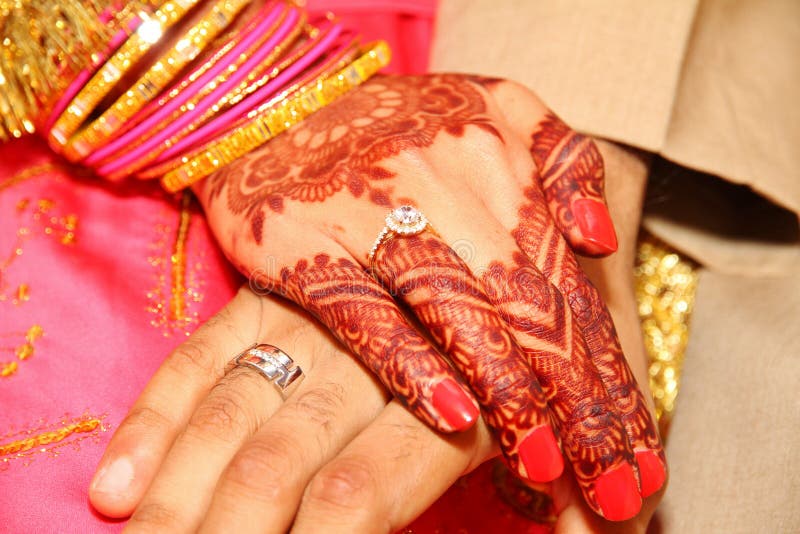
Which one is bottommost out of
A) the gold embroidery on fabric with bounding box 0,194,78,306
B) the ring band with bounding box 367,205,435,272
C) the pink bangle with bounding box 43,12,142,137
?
the gold embroidery on fabric with bounding box 0,194,78,306

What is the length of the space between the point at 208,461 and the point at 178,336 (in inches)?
8.9

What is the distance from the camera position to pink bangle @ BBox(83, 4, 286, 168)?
31.4 inches

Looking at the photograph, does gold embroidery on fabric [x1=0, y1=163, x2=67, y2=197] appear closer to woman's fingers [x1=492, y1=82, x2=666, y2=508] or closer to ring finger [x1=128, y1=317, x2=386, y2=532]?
ring finger [x1=128, y1=317, x2=386, y2=532]

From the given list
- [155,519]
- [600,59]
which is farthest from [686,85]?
[155,519]

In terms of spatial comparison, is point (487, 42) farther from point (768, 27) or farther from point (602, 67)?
point (768, 27)

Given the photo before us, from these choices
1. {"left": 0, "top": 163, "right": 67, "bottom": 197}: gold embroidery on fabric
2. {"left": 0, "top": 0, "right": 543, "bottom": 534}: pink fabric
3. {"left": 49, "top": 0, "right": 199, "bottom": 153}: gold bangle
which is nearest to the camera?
{"left": 0, "top": 0, "right": 543, "bottom": 534}: pink fabric

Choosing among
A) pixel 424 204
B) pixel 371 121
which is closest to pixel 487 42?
pixel 371 121

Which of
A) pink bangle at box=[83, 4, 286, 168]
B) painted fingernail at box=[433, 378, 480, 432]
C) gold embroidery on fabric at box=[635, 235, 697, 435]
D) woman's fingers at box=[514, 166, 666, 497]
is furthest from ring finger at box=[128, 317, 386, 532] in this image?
gold embroidery on fabric at box=[635, 235, 697, 435]

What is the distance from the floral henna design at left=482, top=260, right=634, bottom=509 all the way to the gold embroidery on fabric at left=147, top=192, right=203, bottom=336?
379 mm

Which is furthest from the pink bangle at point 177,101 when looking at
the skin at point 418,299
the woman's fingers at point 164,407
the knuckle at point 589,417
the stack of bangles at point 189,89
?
the knuckle at point 589,417

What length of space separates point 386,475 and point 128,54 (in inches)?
21.5

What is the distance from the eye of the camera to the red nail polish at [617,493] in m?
0.58

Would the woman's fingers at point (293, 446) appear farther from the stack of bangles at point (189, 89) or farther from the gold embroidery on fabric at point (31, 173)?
the gold embroidery on fabric at point (31, 173)

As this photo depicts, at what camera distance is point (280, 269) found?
27.1 inches
